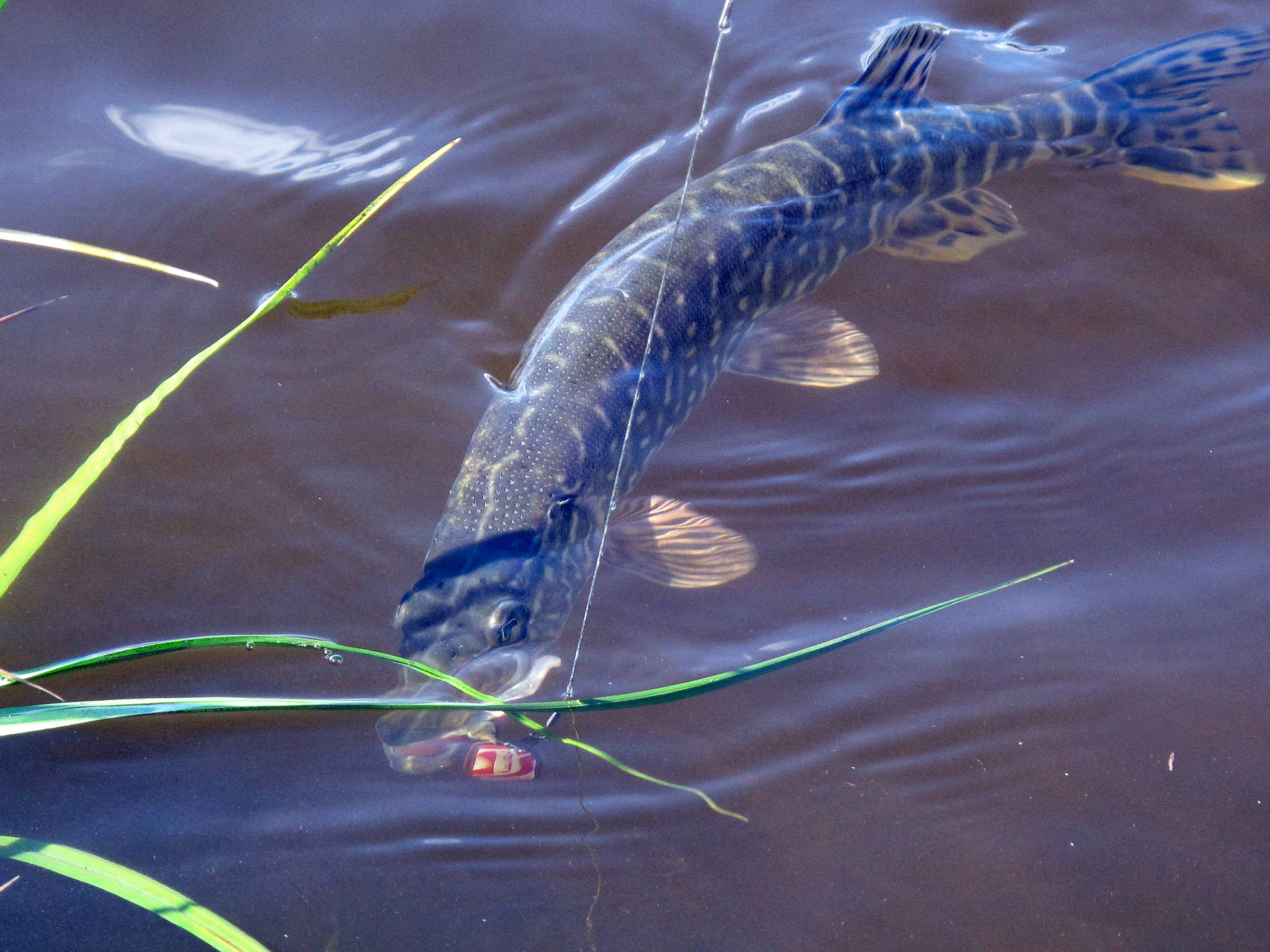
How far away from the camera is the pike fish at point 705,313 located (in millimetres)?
2617

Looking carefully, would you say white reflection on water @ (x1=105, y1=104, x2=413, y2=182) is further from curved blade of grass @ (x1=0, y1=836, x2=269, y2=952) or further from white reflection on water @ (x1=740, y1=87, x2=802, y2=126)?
curved blade of grass @ (x1=0, y1=836, x2=269, y2=952)

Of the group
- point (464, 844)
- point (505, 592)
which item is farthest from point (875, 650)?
point (464, 844)

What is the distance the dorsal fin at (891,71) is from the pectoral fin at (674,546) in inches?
66.2

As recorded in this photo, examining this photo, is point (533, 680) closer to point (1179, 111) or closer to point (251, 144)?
point (251, 144)

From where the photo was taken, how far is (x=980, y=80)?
444 centimetres

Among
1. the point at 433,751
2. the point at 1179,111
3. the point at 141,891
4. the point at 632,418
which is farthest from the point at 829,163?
the point at 141,891

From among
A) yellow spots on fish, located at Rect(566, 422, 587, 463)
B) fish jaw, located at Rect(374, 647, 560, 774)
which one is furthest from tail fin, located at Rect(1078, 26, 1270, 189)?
fish jaw, located at Rect(374, 647, 560, 774)

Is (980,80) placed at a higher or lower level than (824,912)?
higher

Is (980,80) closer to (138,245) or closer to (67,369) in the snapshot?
(138,245)

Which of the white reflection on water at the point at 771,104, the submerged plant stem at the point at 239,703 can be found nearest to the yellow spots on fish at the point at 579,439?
the submerged plant stem at the point at 239,703

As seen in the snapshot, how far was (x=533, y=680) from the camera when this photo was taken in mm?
2607

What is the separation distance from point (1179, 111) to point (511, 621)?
138 inches

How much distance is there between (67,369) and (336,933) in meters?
2.11

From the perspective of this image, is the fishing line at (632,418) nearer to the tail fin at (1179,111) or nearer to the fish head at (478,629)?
the fish head at (478,629)
